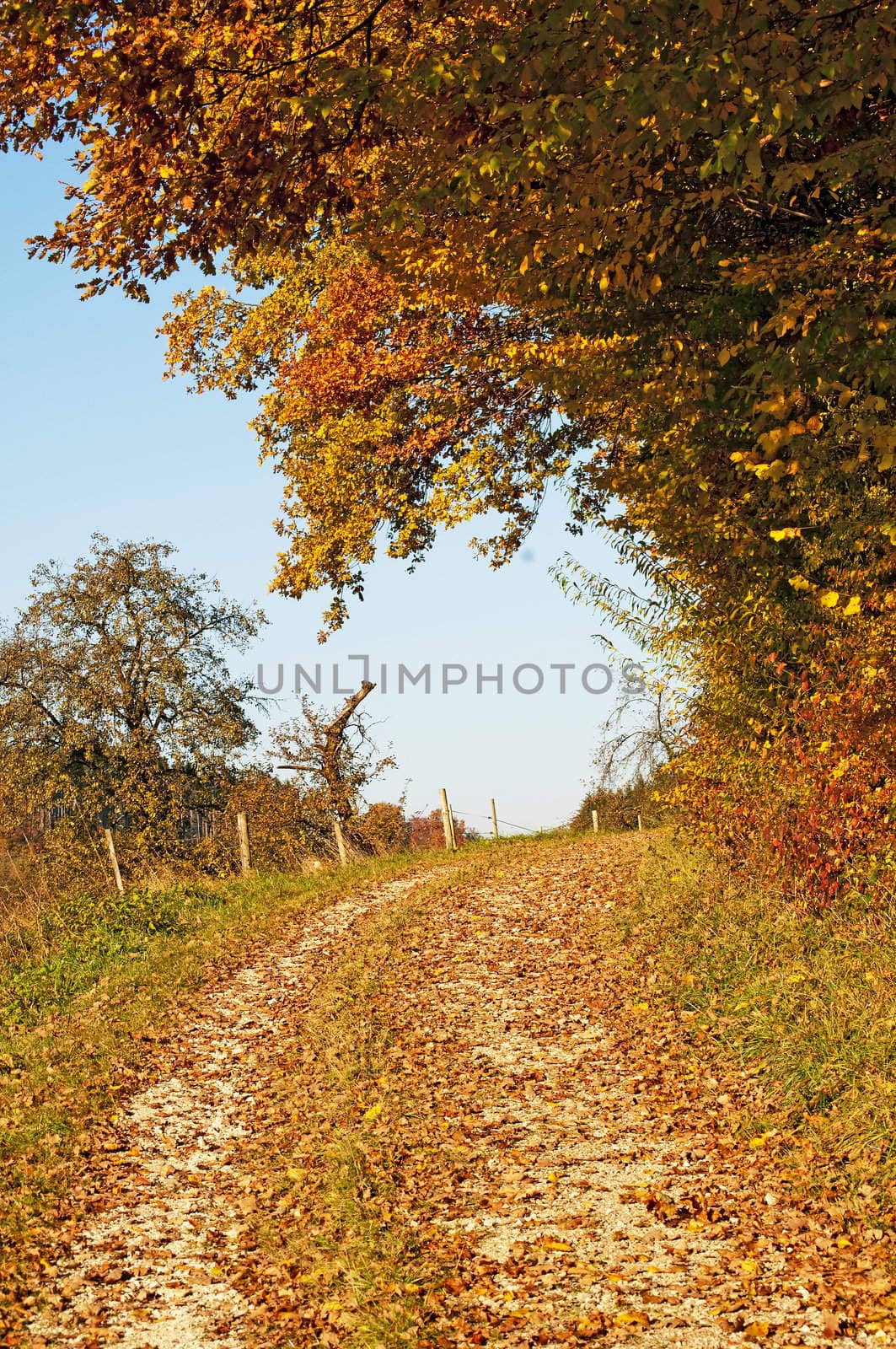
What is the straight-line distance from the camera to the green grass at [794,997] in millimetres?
6547

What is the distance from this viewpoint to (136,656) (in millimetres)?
26750

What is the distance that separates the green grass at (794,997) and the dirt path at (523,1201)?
0.42 m

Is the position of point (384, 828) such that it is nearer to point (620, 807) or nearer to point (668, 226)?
point (620, 807)

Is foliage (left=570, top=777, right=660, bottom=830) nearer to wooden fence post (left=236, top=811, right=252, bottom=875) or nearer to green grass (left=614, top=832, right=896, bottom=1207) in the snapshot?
wooden fence post (left=236, top=811, right=252, bottom=875)

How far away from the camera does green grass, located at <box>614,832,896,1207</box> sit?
6.55m

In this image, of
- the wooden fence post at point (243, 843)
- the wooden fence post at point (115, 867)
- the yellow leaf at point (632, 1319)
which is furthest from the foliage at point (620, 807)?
the yellow leaf at point (632, 1319)

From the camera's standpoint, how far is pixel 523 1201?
6.49 meters

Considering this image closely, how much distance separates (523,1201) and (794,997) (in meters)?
2.91

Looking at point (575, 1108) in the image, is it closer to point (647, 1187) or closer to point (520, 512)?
point (647, 1187)

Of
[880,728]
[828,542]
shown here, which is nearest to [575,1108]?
[880,728]

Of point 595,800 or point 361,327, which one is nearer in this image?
point 361,327

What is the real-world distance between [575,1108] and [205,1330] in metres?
3.21

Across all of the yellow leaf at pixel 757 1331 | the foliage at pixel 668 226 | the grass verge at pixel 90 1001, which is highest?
the foliage at pixel 668 226

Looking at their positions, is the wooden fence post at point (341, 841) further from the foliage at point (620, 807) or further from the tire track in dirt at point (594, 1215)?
the tire track in dirt at point (594, 1215)
